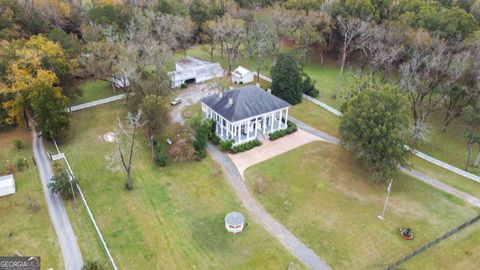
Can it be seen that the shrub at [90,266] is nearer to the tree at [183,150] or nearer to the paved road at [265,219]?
the paved road at [265,219]

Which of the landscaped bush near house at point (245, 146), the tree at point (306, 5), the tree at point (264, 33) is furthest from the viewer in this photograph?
the tree at point (306, 5)

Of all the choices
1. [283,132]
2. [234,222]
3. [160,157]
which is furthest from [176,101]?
[234,222]

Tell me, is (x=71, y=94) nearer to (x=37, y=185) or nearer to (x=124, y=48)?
(x=124, y=48)

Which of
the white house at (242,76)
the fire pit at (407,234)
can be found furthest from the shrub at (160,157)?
the fire pit at (407,234)

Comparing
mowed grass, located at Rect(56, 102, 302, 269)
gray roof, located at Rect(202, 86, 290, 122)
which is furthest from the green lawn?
gray roof, located at Rect(202, 86, 290, 122)

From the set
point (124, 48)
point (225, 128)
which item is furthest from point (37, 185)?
point (124, 48)

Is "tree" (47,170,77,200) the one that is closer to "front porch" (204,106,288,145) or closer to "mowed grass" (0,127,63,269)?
"mowed grass" (0,127,63,269)
